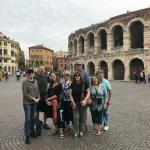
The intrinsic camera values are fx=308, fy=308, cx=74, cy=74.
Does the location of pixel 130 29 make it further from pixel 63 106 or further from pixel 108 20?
pixel 63 106

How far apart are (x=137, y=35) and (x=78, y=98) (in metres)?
34.5

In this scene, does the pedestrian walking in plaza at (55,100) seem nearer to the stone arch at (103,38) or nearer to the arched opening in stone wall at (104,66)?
the arched opening in stone wall at (104,66)

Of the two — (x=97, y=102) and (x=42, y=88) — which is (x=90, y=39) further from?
(x=97, y=102)

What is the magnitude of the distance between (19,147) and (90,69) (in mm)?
42330

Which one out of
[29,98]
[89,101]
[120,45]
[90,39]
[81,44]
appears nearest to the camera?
[29,98]

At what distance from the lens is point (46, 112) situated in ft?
29.9

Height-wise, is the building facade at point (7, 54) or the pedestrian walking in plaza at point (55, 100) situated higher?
the building facade at point (7, 54)

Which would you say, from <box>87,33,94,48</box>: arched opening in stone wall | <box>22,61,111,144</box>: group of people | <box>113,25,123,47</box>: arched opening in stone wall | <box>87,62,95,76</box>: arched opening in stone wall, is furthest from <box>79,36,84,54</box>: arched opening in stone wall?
<box>22,61,111,144</box>: group of people

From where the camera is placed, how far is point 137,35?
41344 millimetres

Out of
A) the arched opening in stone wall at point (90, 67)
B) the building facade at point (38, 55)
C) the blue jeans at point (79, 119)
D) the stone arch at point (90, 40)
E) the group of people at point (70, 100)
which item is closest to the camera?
the group of people at point (70, 100)

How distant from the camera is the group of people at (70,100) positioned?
8164 millimetres

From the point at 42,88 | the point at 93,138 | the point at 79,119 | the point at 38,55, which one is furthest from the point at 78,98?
the point at 38,55

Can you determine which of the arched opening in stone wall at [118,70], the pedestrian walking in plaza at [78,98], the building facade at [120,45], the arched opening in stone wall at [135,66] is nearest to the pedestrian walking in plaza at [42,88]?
the pedestrian walking in plaza at [78,98]

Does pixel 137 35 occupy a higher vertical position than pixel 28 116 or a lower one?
higher
